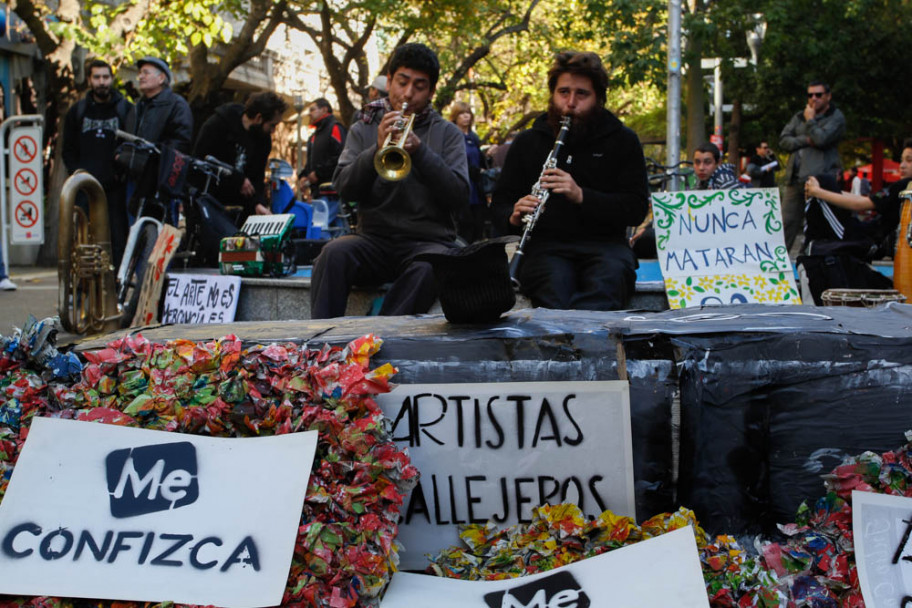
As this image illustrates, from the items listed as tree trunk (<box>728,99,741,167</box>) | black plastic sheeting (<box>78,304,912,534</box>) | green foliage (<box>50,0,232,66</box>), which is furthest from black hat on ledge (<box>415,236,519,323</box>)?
tree trunk (<box>728,99,741,167</box>)

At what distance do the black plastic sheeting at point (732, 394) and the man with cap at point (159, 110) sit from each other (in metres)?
5.55

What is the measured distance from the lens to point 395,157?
448cm

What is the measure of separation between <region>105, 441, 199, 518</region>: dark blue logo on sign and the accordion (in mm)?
3991

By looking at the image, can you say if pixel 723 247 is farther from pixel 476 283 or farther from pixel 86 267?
pixel 86 267

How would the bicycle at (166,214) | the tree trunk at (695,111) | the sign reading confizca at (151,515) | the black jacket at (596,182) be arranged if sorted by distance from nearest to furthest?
the sign reading confizca at (151,515)
the black jacket at (596,182)
the bicycle at (166,214)
the tree trunk at (695,111)

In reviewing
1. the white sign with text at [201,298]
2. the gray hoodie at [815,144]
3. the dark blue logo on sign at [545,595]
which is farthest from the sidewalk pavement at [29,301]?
the gray hoodie at [815,144]

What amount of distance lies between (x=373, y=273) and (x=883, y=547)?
10.0 feet

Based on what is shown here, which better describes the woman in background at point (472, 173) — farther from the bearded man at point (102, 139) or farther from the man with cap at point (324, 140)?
the bearded man at point (102, 139)

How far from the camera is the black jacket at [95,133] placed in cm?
733

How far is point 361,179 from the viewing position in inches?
180

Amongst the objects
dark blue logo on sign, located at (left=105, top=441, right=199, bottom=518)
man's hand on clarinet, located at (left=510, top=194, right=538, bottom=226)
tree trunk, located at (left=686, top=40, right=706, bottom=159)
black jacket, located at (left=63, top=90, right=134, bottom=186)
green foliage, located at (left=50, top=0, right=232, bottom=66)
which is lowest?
dark blue logo on sign, located at (left=105, top=441, right=199, bottom=518)

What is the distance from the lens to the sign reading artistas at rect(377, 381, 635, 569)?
2.26 meters

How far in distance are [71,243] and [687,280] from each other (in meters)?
3.31

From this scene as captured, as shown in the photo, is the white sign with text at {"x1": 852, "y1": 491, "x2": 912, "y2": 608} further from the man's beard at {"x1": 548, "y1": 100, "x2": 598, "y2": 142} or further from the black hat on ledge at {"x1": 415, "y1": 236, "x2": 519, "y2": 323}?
the man's beard at {"x1": 548, "y1": 100, "x2": 598, "y2": 142}
